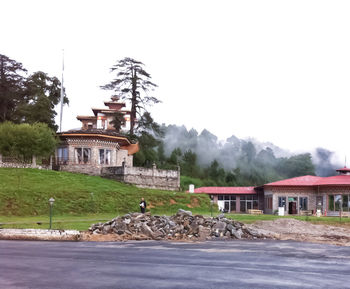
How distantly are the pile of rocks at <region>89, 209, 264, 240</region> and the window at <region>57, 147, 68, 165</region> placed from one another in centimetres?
2936

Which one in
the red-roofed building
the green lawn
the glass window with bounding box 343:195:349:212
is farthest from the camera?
the red-roofed building

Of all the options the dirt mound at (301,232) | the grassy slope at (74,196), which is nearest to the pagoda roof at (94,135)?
the grassy slope at (74,196)

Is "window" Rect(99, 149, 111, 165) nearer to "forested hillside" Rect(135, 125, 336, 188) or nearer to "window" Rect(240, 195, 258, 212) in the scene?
"window" Rect(240, 195, 258, 212)

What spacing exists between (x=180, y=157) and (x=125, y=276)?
3764 inches

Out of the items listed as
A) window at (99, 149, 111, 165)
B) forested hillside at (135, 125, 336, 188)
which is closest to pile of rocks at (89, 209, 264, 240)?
window at (99, 149, 111, 165)

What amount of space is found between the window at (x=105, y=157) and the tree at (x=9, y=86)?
19923 millimetres

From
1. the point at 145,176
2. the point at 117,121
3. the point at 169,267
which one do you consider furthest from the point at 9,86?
the point at 169,267

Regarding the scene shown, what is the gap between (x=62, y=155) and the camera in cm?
5697

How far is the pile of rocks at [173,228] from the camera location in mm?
26891

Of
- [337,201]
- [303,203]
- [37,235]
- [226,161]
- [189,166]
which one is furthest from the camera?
[226,161]

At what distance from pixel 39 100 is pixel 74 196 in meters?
25.4

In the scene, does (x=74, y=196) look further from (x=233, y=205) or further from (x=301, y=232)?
(x=233, y=205)

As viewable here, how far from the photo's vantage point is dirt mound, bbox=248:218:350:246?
2769 cm

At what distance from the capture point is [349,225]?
3753cm
